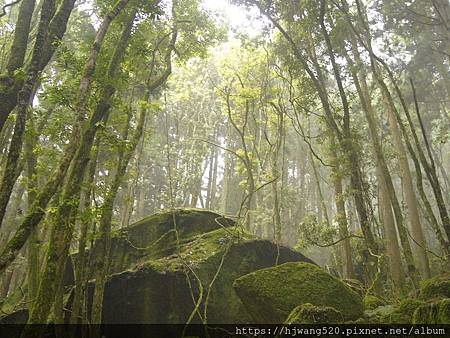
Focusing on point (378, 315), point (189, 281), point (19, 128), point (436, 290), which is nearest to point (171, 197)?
point (189, 281)

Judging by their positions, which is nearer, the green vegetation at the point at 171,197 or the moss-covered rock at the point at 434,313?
the moss-covered rock at the point at 434,313

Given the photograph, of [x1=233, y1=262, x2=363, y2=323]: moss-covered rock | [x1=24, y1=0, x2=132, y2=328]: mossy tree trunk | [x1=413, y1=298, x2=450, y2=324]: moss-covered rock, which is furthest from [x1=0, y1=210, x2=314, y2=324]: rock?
[x1=413, y1=298, x2=450, y2=324]: moss-covered rock

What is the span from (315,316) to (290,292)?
49.8 inches

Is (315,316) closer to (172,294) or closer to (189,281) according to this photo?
(189,281)

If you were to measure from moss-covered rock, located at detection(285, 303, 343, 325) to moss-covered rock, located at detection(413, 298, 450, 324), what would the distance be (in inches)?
35.4

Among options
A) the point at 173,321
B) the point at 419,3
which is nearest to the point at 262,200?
the point at 419,3

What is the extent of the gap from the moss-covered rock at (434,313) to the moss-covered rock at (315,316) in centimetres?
90

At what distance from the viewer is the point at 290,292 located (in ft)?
18.6

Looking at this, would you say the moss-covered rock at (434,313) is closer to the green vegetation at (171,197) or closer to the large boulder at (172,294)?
the green vegetation at (171,197)

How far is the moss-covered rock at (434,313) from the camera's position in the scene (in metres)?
3.80

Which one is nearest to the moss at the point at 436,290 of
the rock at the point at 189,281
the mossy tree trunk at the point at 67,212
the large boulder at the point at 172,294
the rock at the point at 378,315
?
the rock at the point at 378,315

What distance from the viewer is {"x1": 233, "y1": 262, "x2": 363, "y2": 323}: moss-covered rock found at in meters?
5.49

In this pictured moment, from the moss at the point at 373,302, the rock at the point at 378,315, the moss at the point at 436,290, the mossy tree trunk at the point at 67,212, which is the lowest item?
the rock at the point at 378,315

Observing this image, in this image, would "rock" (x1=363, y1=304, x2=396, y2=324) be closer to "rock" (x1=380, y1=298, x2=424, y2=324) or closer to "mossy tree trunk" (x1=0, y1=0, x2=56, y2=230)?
"rock" (x1=380, y1=298, x2=424, y2=324)
